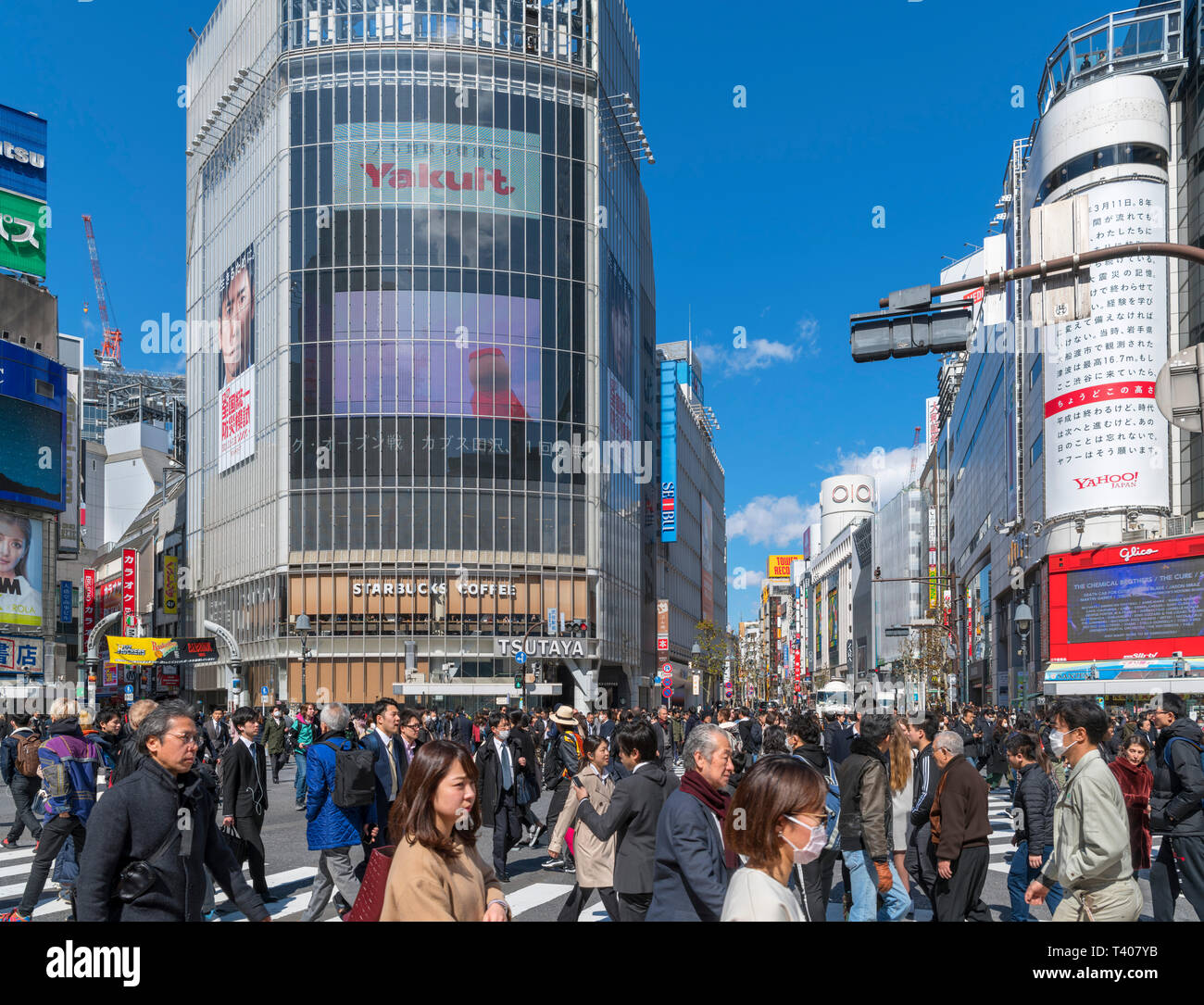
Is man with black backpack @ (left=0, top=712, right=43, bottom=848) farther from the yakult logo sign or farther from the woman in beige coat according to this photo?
the yakult logo sign

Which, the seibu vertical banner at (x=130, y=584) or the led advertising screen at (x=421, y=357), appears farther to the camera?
the seibu vertical banner at (x=130, y=584)

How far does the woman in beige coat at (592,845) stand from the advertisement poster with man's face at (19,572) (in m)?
67.6

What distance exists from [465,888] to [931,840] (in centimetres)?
586

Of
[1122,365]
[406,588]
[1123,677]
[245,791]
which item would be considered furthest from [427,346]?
[245,791]

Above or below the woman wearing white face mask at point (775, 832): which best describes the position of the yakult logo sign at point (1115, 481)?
above

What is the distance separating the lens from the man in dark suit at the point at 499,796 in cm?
1330

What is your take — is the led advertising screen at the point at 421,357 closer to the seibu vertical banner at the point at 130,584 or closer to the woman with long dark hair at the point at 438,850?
the seibu vertical banner at the point at 130,584

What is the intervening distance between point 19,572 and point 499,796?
6548 centimetres

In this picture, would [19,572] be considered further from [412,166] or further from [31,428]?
[412,166]

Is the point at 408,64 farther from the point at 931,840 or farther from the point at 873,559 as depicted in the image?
the point at 873,559

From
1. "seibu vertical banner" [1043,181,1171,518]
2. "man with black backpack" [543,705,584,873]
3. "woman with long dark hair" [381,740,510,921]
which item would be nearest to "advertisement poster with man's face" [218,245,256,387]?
"seibu vertical banner" [1043,181,1171,518]

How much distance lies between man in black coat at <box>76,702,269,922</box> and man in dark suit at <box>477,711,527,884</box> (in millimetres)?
7042

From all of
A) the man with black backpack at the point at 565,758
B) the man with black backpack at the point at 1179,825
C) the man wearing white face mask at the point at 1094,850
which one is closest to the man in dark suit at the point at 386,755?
the man with black backpack at the point at 565,758

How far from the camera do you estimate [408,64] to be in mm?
60594
